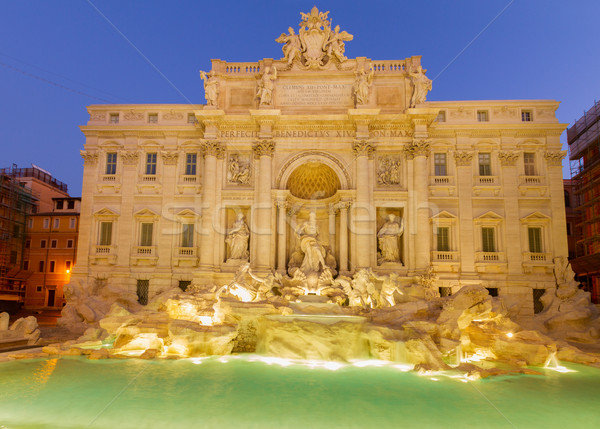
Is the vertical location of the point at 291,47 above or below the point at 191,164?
above

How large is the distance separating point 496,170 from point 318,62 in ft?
39.9

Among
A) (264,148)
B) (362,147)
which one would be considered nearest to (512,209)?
(362,147)

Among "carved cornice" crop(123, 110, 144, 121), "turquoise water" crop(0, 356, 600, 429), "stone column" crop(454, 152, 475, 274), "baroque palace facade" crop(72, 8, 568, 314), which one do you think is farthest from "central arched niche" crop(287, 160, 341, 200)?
"turquoise water" crop(0, 356, 600, 429)

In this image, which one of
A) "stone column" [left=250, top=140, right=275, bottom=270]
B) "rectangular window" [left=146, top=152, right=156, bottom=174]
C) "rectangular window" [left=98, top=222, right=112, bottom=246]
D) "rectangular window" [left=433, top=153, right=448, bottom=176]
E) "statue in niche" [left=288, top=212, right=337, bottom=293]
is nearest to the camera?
"statue in niche" [left=288, top=212, right=337, bottom=293]

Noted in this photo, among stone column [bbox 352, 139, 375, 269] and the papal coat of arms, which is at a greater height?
the papal coat of arms

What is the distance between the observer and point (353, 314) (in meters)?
17.6

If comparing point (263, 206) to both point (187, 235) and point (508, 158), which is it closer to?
point (187, 235)

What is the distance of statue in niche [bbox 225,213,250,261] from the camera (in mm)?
23828

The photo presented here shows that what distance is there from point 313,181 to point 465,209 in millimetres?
8977

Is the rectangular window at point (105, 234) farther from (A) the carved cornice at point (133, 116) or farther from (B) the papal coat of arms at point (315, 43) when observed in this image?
(B) the papal coat of arms at point (315, 43)

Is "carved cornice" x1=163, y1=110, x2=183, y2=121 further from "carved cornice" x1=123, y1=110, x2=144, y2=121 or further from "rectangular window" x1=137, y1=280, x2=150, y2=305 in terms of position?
"rectangular window" x1=137, y1=280, x2=150, y2=305

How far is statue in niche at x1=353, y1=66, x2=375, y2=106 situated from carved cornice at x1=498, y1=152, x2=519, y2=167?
8.51 m

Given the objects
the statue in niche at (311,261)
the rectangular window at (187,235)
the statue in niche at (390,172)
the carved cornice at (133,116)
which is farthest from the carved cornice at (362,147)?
→ the carved cornice at (133,116)

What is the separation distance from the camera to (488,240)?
2433 cm
